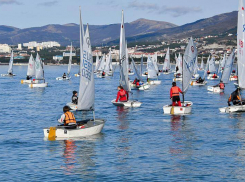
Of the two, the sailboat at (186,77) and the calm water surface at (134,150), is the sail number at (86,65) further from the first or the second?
the sailboat at (186,77)

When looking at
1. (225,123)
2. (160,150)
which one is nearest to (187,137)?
(160,150)

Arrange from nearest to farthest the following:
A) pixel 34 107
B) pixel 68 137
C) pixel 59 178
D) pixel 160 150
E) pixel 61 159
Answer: pixel 59 178
pixel 61 159
pixel 160 150
pixel 68 137
pixel 34 107

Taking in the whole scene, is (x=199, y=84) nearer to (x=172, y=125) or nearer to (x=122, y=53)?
(x=122, y=53)

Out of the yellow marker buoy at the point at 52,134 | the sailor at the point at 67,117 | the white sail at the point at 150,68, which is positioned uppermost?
the white sail at the point at 150,68

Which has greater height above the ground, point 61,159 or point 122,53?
point 122,53

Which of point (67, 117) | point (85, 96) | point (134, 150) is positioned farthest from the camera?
point (85, 96)

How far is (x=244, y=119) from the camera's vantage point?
38.6 metres

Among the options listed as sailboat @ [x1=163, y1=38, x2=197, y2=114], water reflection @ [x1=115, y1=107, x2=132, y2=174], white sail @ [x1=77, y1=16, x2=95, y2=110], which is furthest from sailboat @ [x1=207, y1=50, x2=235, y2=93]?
white sail @ [x1=77, y1=16, x2=95, y2=110]

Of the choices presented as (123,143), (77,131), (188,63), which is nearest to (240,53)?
(188,63)

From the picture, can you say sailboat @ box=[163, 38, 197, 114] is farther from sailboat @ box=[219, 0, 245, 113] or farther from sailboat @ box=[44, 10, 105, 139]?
sailboat @ box=[44, 10, 105, 139]

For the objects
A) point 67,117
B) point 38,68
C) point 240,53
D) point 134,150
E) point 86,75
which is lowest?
point 134,150

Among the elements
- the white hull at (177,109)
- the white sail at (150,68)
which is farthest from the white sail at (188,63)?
the white sail at (150,68)

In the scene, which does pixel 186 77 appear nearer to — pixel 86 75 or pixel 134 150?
pixel 86 75

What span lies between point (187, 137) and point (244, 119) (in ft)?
27.6
